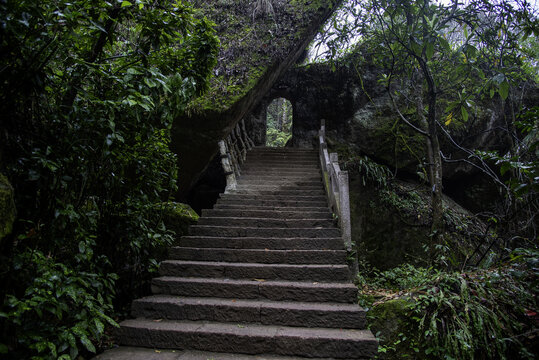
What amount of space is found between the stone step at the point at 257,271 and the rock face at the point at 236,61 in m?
2.83

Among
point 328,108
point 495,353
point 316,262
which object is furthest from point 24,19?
point 328,108

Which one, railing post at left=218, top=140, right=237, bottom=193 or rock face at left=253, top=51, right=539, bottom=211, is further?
rock face at left=253, top=51, right=539, bottom=211

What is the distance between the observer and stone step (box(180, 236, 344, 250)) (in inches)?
169

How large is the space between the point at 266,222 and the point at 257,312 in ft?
6.64

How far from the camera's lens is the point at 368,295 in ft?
12.1

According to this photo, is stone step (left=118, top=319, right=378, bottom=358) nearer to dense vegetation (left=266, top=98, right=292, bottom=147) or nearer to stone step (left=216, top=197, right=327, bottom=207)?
stone step (left=216, top=197, right=327, bottom=207)

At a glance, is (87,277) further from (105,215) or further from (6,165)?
(6,165)

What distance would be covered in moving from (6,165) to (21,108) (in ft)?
1.26

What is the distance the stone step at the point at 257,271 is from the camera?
144 inches

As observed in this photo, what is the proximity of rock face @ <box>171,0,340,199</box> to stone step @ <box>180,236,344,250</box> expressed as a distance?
228cm

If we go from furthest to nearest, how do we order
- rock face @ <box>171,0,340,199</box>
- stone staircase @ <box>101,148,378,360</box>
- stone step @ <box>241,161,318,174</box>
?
stone step @ <box>241,161,318,174</box>, rock face @ <box>171,0,340,199</box>, stone staircase @ <box>101,148,378,360</box>

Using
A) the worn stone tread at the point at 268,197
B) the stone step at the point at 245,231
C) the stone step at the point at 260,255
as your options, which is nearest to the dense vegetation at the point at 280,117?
the worn stone tread at the point at 268,197

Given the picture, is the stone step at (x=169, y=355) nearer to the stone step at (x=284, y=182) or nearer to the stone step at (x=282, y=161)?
the stone step at (x=284, y=182)

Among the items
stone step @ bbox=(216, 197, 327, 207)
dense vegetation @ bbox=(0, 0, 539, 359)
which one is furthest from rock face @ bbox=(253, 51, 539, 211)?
dense vegetation @ bbox=(0, 0, 539, 359)
